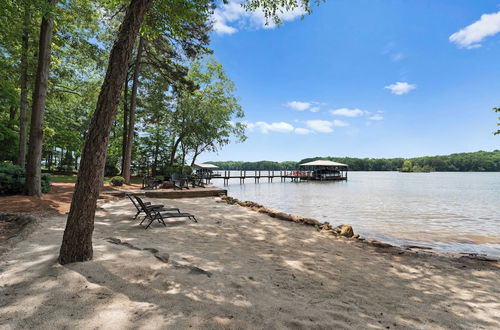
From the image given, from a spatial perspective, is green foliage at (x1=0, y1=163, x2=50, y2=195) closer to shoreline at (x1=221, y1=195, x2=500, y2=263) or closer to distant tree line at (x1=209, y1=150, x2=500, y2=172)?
shoreline at (x1=221, y1=195, x2=500, y2=263)

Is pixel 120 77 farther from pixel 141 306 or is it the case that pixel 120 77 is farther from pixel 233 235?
pixel 233 235

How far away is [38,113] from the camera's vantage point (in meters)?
8.50

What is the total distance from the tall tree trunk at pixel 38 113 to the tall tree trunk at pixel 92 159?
732 cm

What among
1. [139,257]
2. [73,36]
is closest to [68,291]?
[139,257]

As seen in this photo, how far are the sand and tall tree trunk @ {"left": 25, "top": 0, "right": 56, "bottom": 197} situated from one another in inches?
174

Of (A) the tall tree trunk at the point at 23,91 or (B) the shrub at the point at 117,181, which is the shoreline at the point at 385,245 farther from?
(A) the tall tree trunk at the point at 23,91

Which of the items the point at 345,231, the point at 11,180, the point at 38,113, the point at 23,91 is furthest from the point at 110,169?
the point at 345,231

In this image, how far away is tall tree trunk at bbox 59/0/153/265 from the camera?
10.2ft

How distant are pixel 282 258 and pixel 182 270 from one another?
1921mm

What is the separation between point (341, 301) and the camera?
2969 mm

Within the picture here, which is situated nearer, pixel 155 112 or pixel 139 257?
pixel 139 257

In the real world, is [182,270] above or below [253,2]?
below

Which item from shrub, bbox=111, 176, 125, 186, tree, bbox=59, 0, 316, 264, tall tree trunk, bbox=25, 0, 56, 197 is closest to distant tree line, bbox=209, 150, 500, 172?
shrub, bbox=111, 176, 125, 186

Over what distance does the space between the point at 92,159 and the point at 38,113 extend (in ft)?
25.1
